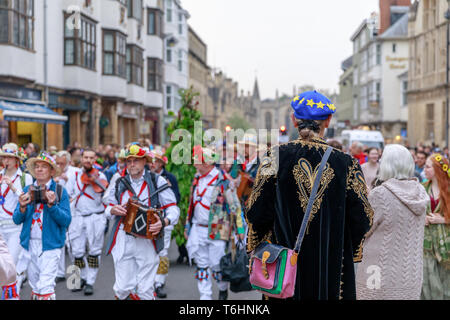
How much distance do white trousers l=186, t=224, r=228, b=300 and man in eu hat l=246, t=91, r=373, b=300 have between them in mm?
4141

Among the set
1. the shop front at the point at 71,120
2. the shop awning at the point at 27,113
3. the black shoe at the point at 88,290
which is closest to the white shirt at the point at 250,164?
the black shoe at the point at 88,290

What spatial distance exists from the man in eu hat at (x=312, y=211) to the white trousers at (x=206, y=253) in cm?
414

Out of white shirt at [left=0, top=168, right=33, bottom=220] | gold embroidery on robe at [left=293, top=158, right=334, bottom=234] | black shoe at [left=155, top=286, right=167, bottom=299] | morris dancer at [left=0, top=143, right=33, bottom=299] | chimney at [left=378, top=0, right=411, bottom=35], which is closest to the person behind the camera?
gold embroidery on robe at [left=293, top=158, right=334, bottom=234]

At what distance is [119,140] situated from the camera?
33.8 metres

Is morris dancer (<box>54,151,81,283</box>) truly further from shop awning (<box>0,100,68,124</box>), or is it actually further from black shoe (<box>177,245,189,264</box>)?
shop awning (<box>0,100,68,124</box>)

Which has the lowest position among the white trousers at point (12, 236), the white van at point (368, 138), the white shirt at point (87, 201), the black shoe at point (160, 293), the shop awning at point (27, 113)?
the black shoe at point (160, 293)

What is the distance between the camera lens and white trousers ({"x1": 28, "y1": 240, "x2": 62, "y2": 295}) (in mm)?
6629

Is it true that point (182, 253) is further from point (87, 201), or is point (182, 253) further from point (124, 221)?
point (124, 221)

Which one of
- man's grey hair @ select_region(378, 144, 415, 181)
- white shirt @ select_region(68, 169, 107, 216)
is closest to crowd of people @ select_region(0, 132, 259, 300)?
white shirt @ select_region(68, 169, 107, 216)

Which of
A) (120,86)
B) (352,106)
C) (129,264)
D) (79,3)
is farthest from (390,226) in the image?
(352,106)

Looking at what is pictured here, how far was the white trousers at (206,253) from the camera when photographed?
304 inches

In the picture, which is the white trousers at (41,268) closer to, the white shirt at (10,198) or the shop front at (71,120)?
the white shirt at (10,198)
